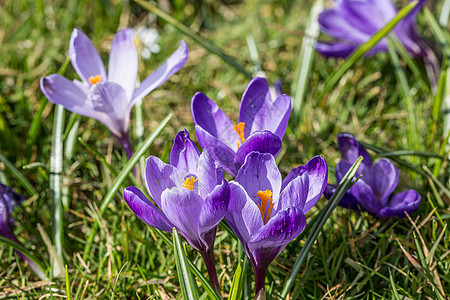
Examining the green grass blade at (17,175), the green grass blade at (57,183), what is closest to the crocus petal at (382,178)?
the green grass blade at (57,183)

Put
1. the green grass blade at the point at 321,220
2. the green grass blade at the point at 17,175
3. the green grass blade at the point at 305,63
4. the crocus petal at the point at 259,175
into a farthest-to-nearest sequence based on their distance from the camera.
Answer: the green grass blade at the point at 305,63 < the green grass blade at the point at 17,175 < the green grass blade at the point at 321,220 < the crocus petal at the point at 259,175

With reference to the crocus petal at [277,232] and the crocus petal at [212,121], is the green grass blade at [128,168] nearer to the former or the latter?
the crocus petal at [212,121]

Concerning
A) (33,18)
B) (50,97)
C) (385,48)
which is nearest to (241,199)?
(50,97)

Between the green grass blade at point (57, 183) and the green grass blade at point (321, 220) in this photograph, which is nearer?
the green grass blade at point (321, 220)

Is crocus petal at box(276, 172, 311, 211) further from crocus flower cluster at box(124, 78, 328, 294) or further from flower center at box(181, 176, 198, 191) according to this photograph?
flower center at box(181, 176, 198, 191)

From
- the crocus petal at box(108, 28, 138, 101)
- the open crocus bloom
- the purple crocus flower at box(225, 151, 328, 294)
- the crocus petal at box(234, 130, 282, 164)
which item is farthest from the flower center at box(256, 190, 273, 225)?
the open crocus bloom

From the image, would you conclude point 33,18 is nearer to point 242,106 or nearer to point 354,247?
point 242,106
